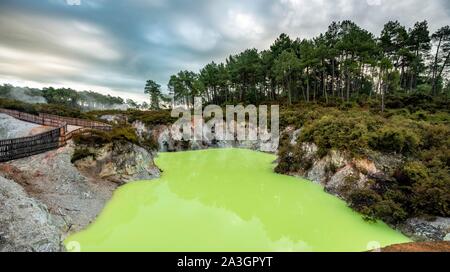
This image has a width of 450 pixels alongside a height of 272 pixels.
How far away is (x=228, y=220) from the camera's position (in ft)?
38.4

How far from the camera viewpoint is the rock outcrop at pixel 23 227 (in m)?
7.51

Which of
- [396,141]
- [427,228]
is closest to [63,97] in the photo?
[396,141]

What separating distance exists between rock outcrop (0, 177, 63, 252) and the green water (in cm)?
135

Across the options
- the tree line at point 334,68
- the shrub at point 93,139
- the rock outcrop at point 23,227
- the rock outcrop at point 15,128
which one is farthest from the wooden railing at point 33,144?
the tree line at point 334,68

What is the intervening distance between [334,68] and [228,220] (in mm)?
42951

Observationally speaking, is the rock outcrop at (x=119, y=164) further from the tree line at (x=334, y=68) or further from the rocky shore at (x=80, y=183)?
the tree line at (x=334, y=68)

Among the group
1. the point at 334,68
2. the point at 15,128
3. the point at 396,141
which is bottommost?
the point at 396,141

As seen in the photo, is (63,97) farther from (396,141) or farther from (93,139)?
(396,141)

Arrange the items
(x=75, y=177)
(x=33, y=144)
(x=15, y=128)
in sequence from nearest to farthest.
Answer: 1. (x=75, y=177)
2. (x=33, y=144)
3. (x=15, y=128)

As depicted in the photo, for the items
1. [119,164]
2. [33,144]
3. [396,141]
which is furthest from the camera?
[119,164]

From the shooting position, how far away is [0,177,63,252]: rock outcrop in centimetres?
751

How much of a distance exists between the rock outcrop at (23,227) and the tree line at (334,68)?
35.1 meters

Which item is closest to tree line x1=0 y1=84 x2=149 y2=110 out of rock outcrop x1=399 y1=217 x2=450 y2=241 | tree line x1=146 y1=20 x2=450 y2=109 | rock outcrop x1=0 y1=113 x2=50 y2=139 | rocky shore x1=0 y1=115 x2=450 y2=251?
tree line x1=146 y1=20 x2=450 y2=109

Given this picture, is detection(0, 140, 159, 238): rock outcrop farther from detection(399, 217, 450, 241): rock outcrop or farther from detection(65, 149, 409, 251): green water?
detection(399, 217, 450, 241): rock outcrop
